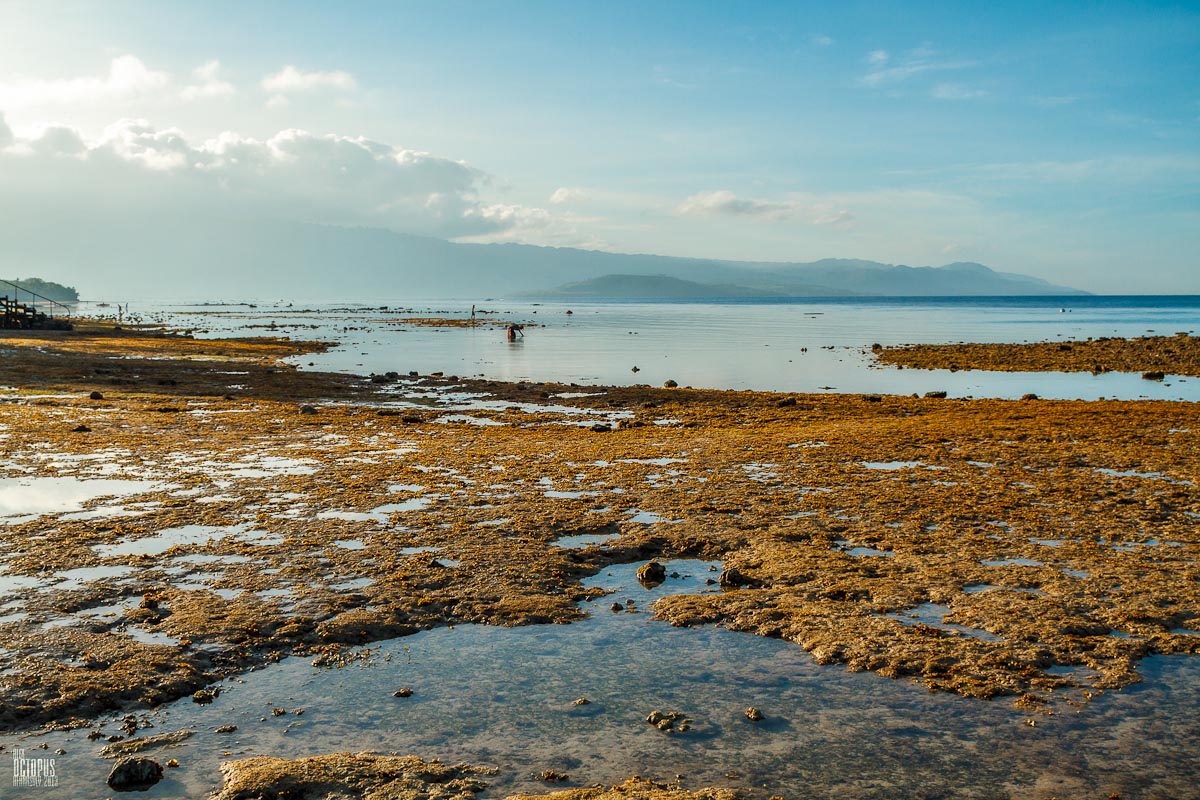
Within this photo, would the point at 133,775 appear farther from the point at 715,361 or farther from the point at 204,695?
the point at 715,361

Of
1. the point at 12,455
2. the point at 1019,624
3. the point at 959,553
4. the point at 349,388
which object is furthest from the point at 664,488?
the point at 349,388

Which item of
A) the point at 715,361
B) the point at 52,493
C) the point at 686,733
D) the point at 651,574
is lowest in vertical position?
the point at 686,733

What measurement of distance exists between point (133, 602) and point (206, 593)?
0.78 m

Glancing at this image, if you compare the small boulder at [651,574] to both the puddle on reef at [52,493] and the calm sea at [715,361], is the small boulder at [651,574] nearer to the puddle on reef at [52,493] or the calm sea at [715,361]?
the puddle on reef at [52,493]

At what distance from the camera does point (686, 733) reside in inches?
270

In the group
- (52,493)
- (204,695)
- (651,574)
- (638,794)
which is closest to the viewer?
(638,794)

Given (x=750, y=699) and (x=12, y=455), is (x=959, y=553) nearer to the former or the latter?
(x=750, y=699)

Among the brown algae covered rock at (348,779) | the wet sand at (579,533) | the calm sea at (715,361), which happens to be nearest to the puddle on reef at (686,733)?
the brown algae covered rock at (348,779)

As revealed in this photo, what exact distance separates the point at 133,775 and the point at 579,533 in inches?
287

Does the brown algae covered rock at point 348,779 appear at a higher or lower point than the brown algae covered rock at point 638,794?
lower

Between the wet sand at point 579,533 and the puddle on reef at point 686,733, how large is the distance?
384 mm

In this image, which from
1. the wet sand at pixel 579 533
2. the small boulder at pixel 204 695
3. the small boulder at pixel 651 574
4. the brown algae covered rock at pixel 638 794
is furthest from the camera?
the small boulder at pixel 651 574

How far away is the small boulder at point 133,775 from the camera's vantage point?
591 cm

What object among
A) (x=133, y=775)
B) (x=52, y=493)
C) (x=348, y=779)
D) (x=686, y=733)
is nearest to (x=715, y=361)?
(x=52, y=493)
